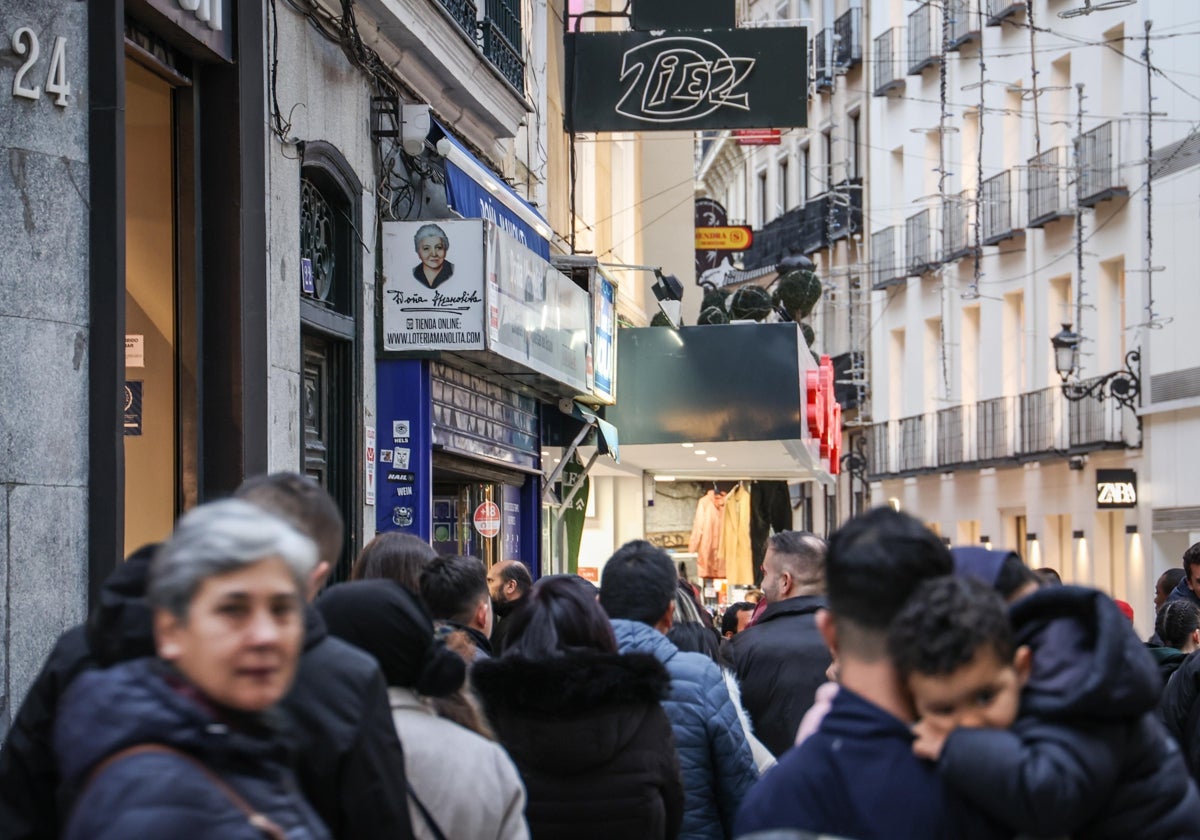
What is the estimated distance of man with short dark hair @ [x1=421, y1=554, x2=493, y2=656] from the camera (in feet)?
22.1

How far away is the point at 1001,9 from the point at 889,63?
7373 millimetres

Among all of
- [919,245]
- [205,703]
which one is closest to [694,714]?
[205,703]

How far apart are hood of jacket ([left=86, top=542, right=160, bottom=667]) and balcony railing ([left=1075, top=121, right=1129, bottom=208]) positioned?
31961 mm

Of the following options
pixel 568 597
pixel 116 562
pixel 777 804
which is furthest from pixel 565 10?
pixel 777 804

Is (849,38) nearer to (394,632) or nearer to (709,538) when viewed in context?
(709,538)

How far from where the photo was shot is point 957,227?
143 ft

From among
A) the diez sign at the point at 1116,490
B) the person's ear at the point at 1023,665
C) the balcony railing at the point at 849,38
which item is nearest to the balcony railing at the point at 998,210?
the diez sign at the point at 1116,490

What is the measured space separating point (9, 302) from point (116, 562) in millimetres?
1192

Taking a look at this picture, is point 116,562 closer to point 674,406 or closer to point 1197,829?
point 1197,829

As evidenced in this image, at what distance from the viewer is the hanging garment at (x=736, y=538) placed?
32875mm

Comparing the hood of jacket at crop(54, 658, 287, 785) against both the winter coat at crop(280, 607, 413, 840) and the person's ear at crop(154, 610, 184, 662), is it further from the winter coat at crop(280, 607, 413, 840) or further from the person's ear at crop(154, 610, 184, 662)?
the winter coat at crop(280, 607, 413, 840)

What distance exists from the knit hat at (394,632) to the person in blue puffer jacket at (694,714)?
5.96ft

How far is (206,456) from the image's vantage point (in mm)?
10742

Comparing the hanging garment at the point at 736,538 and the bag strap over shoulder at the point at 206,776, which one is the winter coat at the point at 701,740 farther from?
the hanging garment at the point at 736,538
